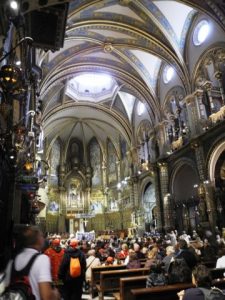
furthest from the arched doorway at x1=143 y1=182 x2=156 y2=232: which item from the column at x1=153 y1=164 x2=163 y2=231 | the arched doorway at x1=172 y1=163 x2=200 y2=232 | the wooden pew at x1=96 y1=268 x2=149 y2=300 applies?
the wooden pew at x1=96 y1=268 x2=149 y2=300

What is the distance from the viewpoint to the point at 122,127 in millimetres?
28406

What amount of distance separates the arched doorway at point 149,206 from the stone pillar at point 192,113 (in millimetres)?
8540

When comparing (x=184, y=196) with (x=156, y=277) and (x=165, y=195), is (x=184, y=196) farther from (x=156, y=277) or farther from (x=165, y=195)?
(x=156, y=277)

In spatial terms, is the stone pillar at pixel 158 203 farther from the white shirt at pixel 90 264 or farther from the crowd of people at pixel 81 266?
the white shirt at pixel 90 264

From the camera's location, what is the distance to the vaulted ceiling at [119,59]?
16.4 m

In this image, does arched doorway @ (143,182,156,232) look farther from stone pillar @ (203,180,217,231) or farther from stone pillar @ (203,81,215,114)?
stone pillar @ (203,81,215,114)

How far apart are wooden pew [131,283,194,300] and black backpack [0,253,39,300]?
2392mm

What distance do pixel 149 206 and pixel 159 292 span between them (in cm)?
2042

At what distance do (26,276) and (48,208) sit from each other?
3022 cm

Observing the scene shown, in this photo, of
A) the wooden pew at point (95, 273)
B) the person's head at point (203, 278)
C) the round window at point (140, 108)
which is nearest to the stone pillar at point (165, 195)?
the round window at point (140, 108)

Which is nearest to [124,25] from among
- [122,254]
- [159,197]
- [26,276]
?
[159,197]

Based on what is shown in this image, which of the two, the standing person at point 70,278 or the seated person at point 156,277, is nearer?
the seated person at point 156,277

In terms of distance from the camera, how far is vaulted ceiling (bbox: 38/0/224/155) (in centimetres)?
1642

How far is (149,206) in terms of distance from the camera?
80.5 ft
